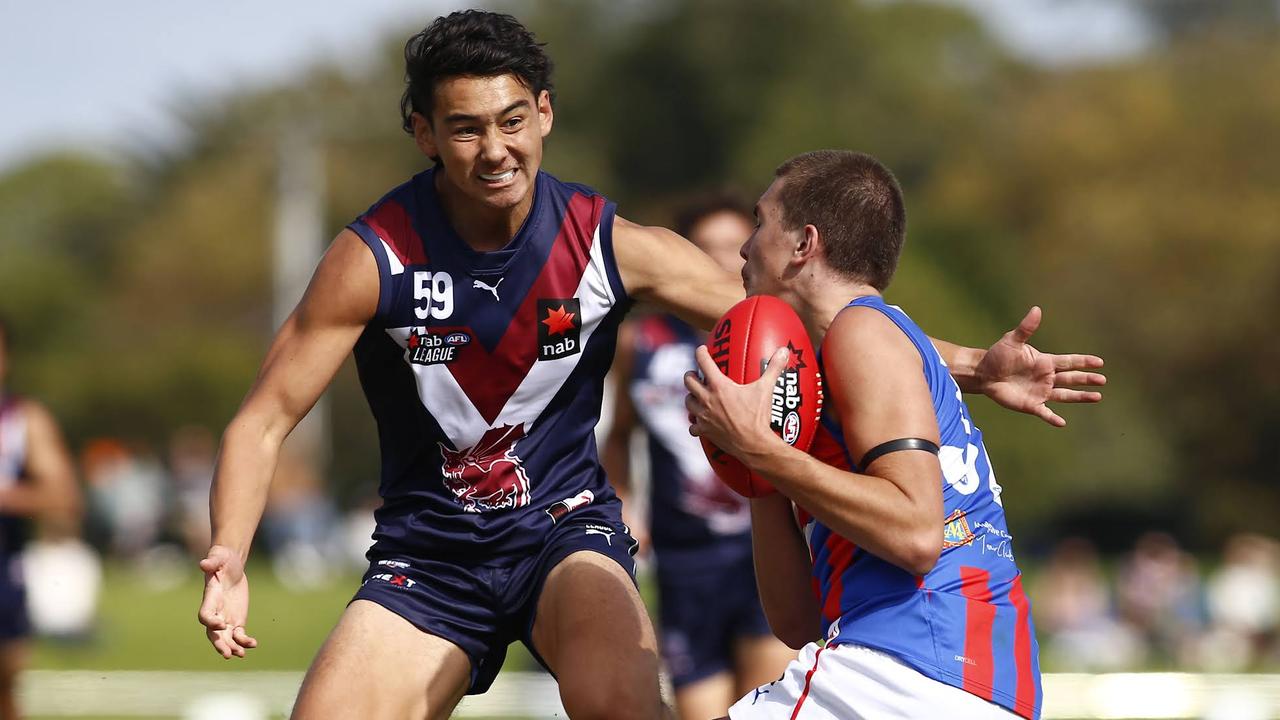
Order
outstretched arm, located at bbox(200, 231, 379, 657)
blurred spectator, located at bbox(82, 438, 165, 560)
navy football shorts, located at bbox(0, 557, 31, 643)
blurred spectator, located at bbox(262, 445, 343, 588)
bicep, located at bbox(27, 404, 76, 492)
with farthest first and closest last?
blurred spectator, located at bbox(82, 438, 165, 560) → blurred spectator, located at bbox(262, 445, 343, 588) → bicep, located at bbox(27, 404, 76, 492) → navy football shorts, located at bbox(0, 557, 31, 643) → outstretched arm, located at bbox(200, 231, 379, 657)

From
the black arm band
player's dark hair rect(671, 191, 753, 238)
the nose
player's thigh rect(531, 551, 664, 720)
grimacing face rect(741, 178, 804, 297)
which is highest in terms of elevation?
player's dark hair rect(671, 191, 753, 238)

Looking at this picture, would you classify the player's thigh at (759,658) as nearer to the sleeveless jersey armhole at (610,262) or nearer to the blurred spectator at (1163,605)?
the sleeveless jersey armhole at (610,262)

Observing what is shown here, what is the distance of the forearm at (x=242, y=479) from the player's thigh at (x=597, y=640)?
34.5 inches

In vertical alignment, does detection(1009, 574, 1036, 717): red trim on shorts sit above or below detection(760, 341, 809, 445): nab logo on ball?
below

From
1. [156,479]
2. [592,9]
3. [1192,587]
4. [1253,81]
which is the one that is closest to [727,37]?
[592,9]

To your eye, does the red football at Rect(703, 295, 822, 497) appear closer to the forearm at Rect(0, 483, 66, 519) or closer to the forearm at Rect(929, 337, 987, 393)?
the forearm at Rect(929, 337, 987, 393)

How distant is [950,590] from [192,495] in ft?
102

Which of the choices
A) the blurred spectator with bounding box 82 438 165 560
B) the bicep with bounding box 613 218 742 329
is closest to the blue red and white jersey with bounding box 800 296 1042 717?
the bicep with bounding box 613 218 742 329

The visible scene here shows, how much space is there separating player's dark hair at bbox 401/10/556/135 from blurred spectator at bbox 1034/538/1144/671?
12.7 meters

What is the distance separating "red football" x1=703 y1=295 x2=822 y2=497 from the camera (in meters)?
3.95

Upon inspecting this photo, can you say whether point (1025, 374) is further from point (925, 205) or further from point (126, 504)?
point (925, 205)

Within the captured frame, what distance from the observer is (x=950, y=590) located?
13.1 ft

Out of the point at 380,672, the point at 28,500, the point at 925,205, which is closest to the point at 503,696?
the point at 28,500

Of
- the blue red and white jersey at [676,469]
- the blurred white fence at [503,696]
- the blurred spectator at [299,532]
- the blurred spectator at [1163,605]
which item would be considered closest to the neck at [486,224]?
the blue red and white jersey at [676,469]
